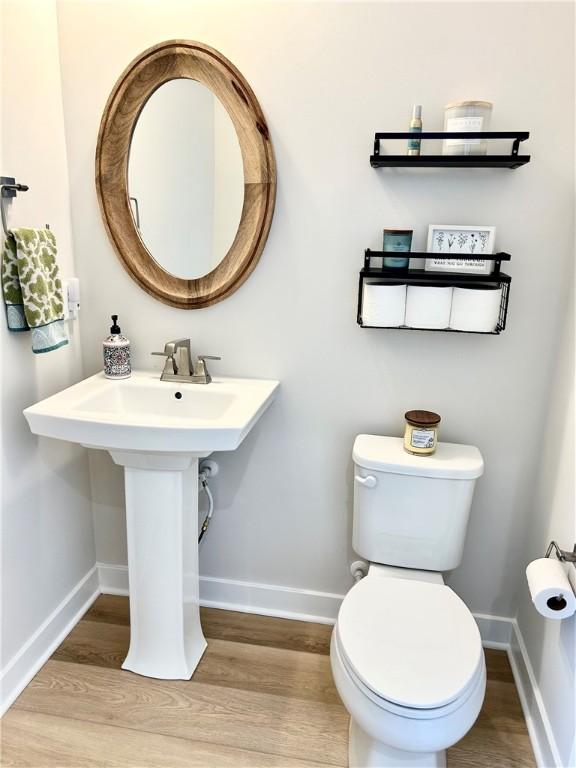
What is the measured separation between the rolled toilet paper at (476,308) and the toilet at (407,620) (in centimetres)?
39

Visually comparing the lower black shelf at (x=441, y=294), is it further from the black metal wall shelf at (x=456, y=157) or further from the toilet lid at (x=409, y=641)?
the toilet lid at (x=409, y=641)

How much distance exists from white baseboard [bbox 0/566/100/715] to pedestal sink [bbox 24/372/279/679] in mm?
285

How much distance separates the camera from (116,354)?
5.91 feet

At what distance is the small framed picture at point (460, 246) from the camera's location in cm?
156

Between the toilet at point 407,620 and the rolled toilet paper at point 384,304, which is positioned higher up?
the rolled toilet paper at point 384,304

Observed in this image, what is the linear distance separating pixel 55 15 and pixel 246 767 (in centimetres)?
226

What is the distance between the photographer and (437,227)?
5.22ft

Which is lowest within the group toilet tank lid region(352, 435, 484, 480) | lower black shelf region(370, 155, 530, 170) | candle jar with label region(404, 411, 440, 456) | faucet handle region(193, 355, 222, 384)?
toilet tank lid region(352, 435, 484, 480)

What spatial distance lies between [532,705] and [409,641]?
61 cm

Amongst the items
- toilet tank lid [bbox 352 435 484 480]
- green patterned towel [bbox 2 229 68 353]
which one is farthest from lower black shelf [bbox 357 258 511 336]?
green patterned towel [bbox 2 229 68 353]

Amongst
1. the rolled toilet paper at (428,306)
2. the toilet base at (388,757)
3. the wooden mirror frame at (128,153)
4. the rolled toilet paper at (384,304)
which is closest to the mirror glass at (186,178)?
the wooden mirror frame at (128,153)

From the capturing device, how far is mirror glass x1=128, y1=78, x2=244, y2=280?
1691mm

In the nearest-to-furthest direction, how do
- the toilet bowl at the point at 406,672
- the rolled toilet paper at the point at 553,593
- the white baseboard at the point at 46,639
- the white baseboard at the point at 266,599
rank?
1. the toilet bowl at the point at 406,672
2. the rolled toilet paper at the point at 553,593
3. the white baseboard at the point at 46,639
4. the white baseboard at the point at 266,599

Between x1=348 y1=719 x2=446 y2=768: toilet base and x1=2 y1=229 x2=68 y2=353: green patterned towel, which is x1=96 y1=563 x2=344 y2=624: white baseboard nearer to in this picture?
x1=348 y1=719 x2=446 y2=768: toilet base
